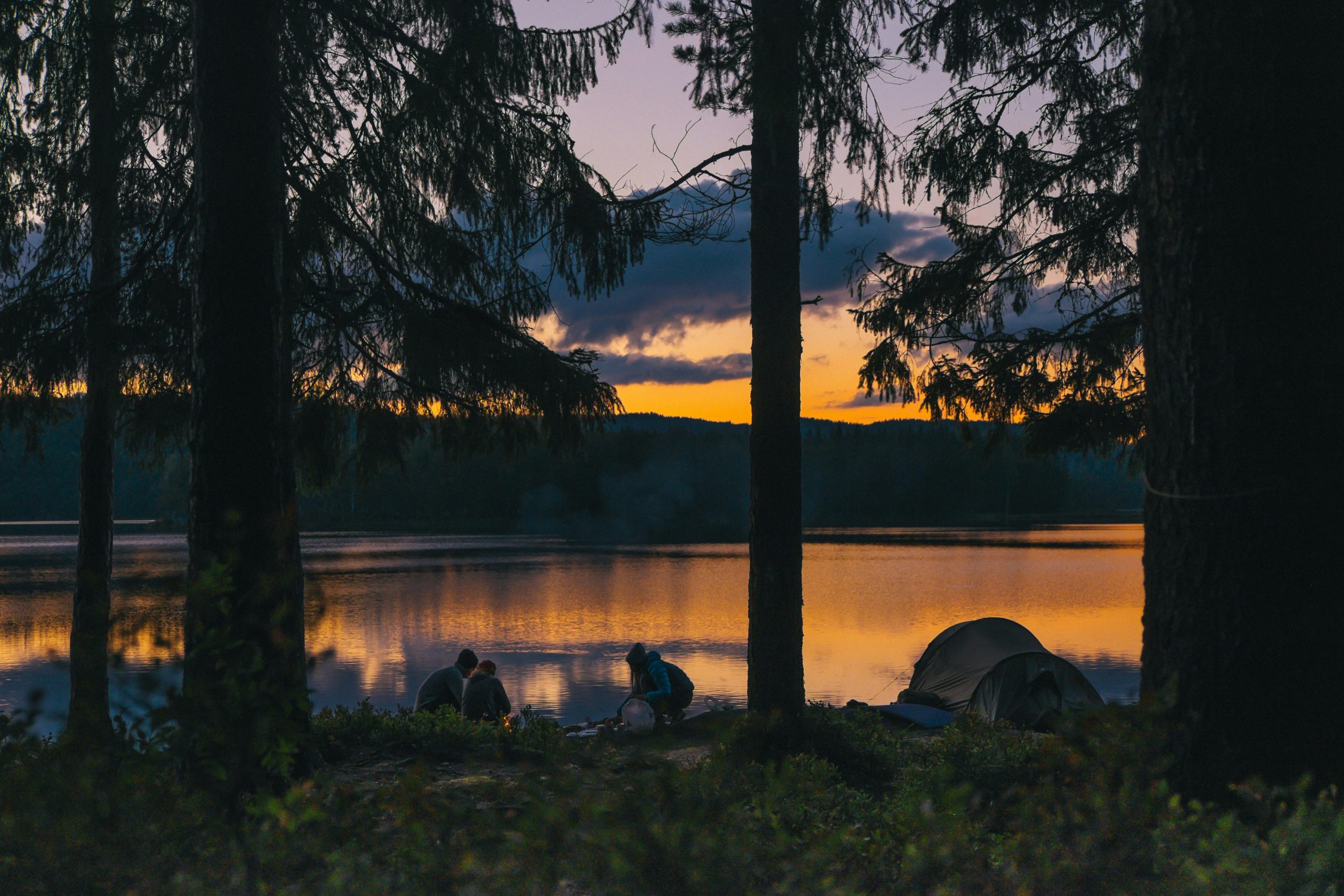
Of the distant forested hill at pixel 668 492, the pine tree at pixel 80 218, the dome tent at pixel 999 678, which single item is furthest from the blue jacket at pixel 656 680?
the distant forested hill at pixel 668 492

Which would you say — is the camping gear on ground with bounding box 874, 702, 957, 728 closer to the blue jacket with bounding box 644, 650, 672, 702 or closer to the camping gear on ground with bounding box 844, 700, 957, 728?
the camping gear on ground with bounding box 844, 700, 957, 728

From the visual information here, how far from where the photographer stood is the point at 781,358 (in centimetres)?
781

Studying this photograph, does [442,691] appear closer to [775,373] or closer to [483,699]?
[483,699]

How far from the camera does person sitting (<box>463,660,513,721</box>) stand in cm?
1062

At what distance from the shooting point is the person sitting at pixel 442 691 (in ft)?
36.3

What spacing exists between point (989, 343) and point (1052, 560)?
4830 centimetres

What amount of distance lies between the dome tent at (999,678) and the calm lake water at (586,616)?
4.34m

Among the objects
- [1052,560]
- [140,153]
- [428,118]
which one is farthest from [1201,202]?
[1052,560]

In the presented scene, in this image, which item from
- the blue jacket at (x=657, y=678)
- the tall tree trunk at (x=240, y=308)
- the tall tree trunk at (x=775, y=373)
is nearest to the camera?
the tall tree trunk at (x=240, y=308)

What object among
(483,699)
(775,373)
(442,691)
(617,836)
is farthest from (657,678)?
(617,836)

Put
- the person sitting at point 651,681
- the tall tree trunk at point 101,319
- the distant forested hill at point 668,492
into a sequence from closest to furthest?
the tall tree trunk at point 101,319, the person sitting at point 651,681, the distant forested hill at point 668,492

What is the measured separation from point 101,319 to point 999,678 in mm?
11310

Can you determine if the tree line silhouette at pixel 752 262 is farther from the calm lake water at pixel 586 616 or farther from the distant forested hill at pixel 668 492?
the distant forested hill at pixel 668 492

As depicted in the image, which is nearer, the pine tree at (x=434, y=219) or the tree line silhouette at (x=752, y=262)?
the tree line silhouette at (x=752, y=262)
